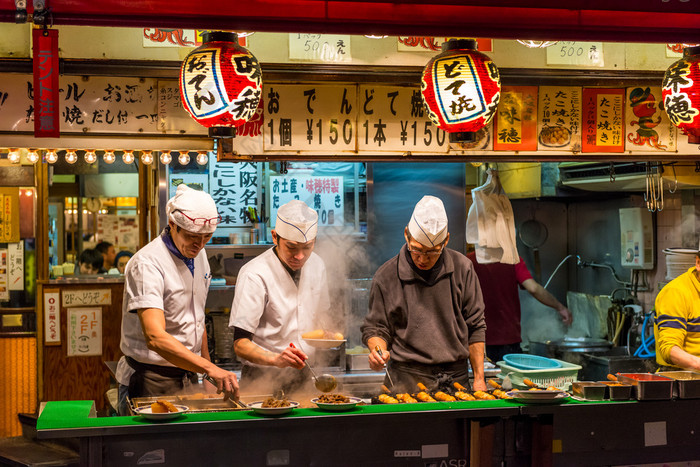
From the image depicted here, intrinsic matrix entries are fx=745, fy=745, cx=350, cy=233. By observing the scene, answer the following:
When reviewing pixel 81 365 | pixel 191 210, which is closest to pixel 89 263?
pixel 81 365

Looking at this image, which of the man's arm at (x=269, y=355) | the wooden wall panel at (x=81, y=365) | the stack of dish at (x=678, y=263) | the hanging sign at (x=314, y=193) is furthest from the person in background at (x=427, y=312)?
the wooden wall panel at (x=81, y=365)

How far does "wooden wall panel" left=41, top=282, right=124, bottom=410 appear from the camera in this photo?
8.40 m

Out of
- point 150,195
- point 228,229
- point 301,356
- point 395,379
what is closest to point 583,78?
point 395,379

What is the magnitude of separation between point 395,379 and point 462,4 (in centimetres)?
278

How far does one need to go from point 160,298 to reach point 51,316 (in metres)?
3.95

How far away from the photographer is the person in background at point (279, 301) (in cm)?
549

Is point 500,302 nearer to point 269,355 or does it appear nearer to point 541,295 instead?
point 541,295

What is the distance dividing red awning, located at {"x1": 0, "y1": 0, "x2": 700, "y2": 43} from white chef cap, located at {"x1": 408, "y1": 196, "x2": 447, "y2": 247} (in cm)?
128

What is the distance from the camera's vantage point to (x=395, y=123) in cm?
647

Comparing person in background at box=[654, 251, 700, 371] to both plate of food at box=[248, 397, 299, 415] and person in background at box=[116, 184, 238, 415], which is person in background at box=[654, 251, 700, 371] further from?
person in background at box=[116, 184, 238, 415]

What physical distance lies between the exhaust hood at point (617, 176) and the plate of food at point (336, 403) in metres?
4.71

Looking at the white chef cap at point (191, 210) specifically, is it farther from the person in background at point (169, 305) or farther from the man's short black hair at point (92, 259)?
the man's short black hair at point (92, 259)

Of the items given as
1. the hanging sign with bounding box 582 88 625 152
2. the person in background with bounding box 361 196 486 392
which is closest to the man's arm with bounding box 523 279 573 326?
the hanging sign with bounding box 582 88 625 152

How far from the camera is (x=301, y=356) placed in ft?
16.0
